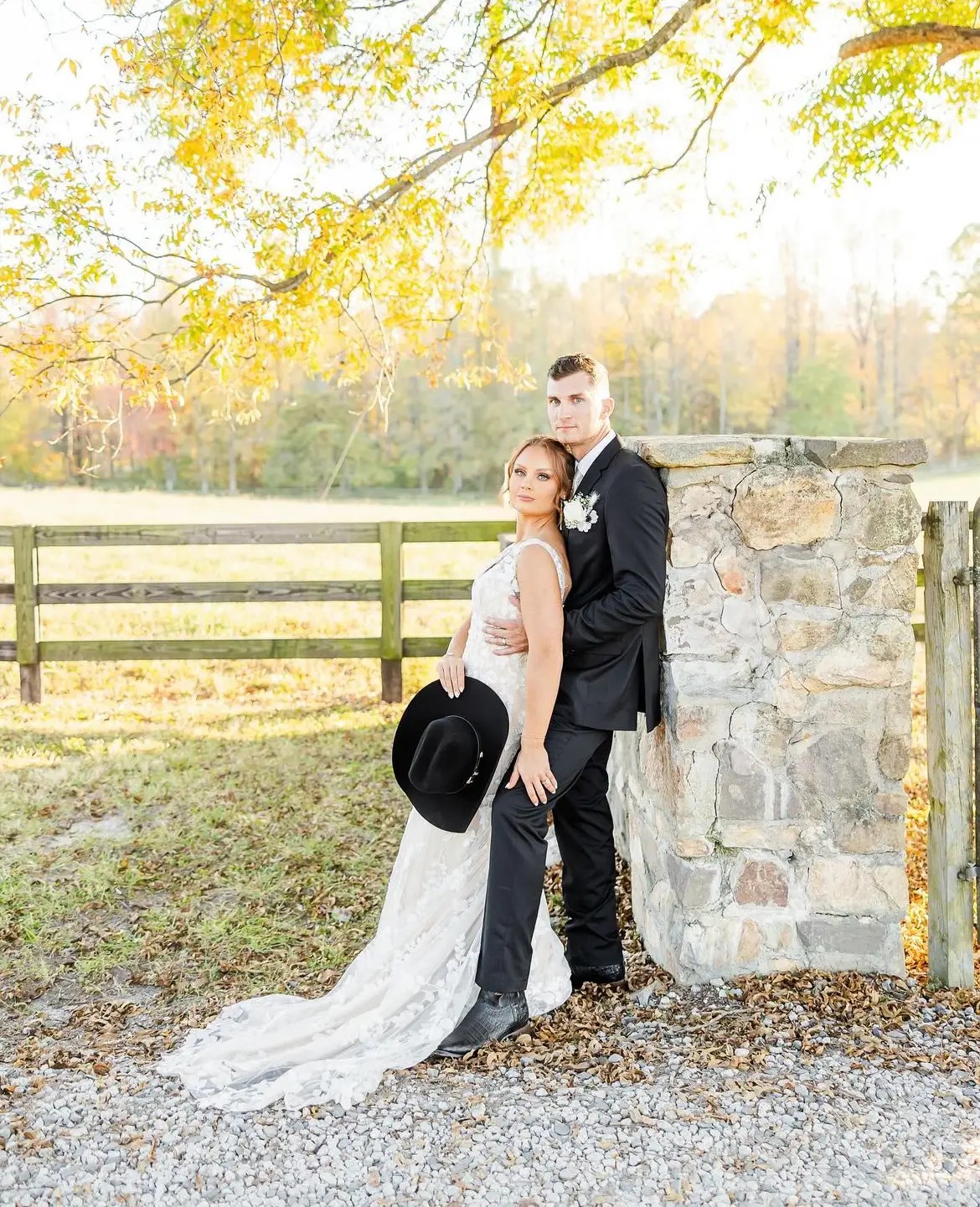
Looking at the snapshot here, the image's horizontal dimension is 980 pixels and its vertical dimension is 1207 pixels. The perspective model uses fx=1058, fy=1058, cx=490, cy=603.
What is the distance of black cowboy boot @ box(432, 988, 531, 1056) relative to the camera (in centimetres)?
307

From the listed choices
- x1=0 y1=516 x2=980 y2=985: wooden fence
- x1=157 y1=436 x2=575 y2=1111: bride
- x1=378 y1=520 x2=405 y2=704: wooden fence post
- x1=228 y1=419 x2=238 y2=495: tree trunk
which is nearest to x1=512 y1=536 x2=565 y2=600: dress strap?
x1=157 y1=436 x2=575 y2=1111: bride

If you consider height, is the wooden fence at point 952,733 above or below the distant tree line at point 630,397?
below

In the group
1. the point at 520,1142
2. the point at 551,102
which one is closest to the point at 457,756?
the point at 520,1142

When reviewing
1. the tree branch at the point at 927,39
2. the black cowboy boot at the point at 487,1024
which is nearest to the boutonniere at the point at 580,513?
the black cowboy boot at the point at 487,1024

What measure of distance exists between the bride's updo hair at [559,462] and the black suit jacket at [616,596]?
2.5 inches

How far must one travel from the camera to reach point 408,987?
3.21 metres

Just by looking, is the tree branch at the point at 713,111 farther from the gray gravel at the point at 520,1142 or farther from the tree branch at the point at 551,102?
the gray gravel at the point at 520,1142

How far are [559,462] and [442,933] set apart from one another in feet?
4.98

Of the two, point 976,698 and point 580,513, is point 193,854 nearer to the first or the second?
point 580,513

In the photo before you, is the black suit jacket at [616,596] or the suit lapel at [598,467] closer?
the black suit jacket at [616,596]

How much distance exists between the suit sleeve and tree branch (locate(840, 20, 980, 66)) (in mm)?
3929

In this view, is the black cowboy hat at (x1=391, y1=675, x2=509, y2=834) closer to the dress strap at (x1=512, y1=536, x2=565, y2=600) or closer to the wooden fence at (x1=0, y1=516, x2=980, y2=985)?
the dress strap at (x1=512, y1=536, x2=565, y2=600)

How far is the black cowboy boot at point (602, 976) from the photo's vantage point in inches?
141

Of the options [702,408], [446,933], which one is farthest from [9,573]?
[702,408]
